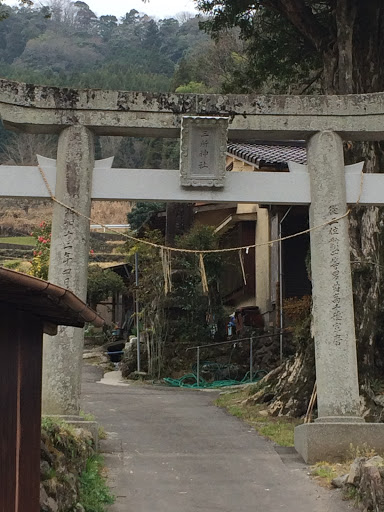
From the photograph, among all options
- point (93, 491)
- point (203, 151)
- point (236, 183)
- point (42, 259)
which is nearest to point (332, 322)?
point (236, 183)

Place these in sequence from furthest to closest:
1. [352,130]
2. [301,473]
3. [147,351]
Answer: [147,351]
[352,130]
[301,473]

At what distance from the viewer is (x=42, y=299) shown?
6.00 metres

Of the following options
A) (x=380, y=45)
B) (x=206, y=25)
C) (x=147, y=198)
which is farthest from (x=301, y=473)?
(x=206, y=25)

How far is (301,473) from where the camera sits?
10.7 meters

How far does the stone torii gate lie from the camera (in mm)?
11641

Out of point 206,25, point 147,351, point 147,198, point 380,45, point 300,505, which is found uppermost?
point 206,25

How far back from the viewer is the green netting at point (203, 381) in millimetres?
21141

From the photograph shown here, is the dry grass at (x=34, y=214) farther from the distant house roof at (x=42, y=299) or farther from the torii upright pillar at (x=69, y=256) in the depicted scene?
the distant house roof at (x=42, y=299)

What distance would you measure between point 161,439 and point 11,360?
6.83 m

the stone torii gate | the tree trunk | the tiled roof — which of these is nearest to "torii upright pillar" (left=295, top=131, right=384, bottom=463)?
the stone torii gate

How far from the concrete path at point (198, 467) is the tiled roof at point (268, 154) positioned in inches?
295

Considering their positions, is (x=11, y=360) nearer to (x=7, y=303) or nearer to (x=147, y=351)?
(x=7, y=303)

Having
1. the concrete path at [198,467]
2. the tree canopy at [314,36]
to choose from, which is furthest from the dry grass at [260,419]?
the tree canopy at [314,36]

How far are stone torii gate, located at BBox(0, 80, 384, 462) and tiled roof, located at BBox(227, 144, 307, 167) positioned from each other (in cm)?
691
